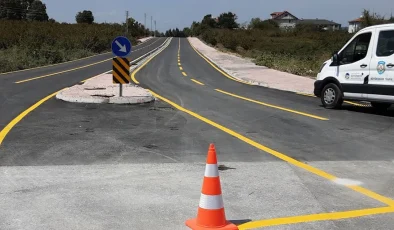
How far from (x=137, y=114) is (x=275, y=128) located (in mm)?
3627

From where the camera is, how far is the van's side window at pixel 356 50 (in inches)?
455

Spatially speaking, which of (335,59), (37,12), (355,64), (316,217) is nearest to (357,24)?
(335,59)

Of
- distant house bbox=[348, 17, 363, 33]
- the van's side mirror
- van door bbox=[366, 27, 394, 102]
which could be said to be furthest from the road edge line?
distant house bbox=[348, 17, 363, 33]

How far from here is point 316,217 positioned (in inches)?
181

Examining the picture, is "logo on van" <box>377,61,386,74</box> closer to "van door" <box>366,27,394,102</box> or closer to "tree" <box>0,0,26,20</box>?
"van door" <box>366,27,394,102</box>

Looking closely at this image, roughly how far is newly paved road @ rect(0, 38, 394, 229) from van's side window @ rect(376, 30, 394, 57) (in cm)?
167

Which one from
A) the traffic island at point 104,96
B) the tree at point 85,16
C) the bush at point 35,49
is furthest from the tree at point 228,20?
the traffic island at point 104,96

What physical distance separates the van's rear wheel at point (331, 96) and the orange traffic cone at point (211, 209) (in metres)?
9.00

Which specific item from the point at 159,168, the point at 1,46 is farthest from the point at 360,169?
the point at 1,46

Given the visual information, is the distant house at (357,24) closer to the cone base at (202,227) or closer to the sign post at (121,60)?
the sign post at (121,60)

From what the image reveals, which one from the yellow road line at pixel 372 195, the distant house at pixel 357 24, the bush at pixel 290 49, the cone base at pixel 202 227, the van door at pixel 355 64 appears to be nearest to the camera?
the cone base at pixel 202 227

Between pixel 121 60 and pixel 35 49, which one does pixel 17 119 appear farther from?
pixel 35 49

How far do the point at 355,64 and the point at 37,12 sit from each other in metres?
134

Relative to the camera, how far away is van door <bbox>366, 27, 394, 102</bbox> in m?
10.9
